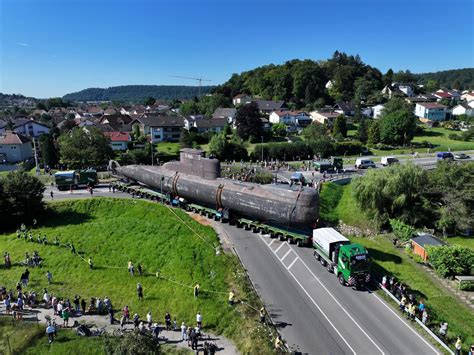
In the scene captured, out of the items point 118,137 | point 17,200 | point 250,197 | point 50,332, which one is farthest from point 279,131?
point 50,332

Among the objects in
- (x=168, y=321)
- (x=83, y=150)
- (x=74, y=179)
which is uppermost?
(x=83, y=150)

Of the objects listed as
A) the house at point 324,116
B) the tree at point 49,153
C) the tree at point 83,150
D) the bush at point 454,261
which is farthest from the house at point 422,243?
the house at point 324,116

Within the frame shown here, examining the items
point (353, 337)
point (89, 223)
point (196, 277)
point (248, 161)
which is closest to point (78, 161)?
point (89, 223)

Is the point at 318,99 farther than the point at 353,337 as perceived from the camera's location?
Yes

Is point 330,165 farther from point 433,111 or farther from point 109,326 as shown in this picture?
point 433,111

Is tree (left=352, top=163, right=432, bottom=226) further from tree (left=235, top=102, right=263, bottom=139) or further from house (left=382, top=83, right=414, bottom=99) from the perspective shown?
house (left=382, top=83, right=414, bottom=99)

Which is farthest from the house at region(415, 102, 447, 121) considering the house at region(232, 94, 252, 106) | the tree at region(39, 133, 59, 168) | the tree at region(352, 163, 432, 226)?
the tree at region(39, 133, 59, 168)

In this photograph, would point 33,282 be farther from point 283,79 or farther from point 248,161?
point 283,79
